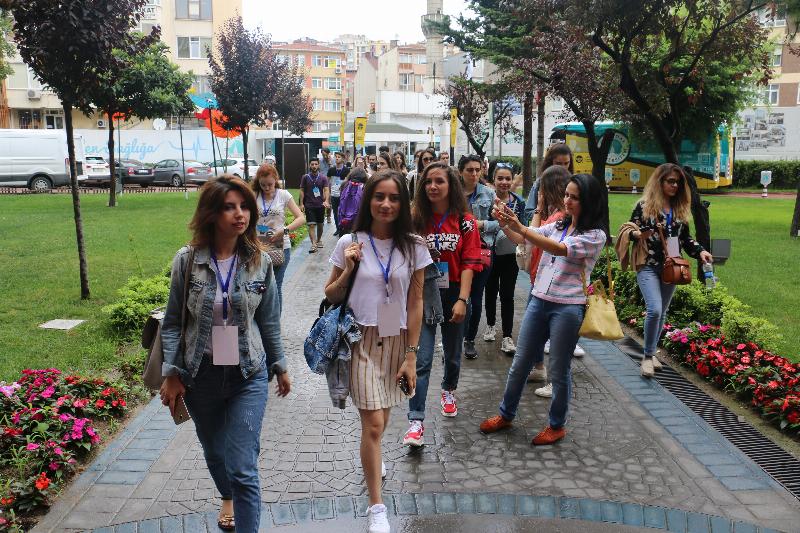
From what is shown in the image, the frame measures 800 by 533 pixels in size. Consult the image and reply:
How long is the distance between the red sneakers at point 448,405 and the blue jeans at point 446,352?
0.26ft

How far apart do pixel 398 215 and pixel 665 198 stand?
10.8ft

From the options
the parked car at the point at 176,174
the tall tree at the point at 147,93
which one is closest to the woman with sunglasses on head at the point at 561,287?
the tall tree at the point at 147,93

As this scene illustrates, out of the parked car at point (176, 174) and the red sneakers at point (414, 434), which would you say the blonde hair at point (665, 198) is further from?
the parked car at point (176, 174)

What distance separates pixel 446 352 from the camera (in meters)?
5.45

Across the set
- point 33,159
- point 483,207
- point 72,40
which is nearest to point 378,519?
point 483,207

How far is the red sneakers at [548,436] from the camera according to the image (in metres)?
5.14

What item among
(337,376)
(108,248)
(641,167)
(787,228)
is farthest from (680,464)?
(641,167)

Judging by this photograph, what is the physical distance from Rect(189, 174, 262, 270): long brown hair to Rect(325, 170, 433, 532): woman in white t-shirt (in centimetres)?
52

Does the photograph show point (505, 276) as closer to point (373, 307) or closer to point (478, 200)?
point (478, 200)

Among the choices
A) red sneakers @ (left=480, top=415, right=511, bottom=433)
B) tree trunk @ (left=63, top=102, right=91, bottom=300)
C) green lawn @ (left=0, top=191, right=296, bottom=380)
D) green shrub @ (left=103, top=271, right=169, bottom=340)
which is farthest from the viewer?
tree trunk @ (left=63, top=102, right=91, bottom=300)

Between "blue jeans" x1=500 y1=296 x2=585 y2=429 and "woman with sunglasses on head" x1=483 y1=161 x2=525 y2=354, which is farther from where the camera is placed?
"woman with sunglasses on head" x1=483 y1=161 x2=525 y2=354

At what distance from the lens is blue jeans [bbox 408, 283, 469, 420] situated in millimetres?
4930

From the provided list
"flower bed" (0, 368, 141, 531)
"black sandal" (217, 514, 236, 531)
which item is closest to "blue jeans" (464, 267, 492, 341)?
"black sandal" (217, 514, 236, 531)

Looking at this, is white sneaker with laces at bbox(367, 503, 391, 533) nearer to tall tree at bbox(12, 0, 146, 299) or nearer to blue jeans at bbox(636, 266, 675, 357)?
blue jeans at bbox(636, 266, 675, 357)
